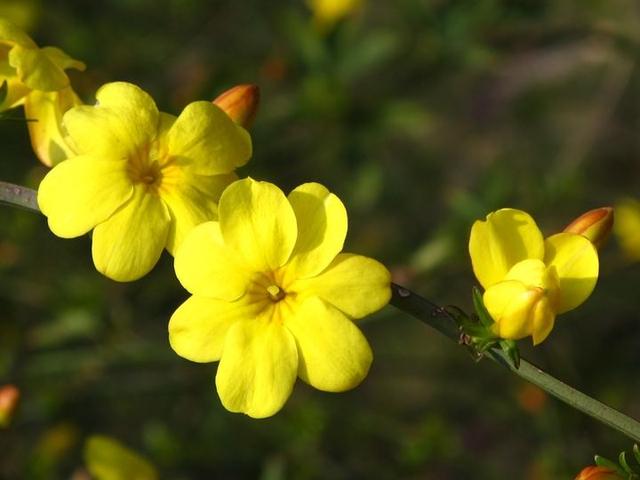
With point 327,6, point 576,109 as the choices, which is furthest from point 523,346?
point 576,109

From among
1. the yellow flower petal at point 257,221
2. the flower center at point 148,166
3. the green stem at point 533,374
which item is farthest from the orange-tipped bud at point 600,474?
the flower center at point 148,166

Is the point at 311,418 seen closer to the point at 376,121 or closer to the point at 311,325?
the point at 376,121

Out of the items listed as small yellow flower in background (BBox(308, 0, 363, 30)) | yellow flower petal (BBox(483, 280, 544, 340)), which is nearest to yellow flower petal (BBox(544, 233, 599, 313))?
yellow flower petal (BBox(483, 280, 544, 340))

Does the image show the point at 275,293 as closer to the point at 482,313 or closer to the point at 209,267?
the point at 209,267

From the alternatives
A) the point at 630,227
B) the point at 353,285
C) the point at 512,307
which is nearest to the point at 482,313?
the point at 512,307

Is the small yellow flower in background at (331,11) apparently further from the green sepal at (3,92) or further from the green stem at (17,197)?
the green stem at (17,197)

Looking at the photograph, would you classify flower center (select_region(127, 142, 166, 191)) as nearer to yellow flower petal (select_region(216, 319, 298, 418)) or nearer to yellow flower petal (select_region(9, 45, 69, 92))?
yellow flower petal (select_region(9, 45, 69, 92))
